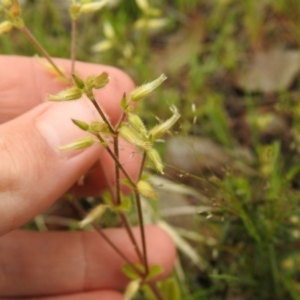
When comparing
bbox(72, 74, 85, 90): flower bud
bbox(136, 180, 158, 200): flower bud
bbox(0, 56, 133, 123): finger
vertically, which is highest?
bbox(72, 74, 85, 90): flower bud

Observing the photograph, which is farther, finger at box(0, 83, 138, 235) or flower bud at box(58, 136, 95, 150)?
finger at box(0, 83, 138, 235)

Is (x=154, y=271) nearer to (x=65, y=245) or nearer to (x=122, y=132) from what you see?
(x=65, y=245)

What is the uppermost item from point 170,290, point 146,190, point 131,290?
point 146,190

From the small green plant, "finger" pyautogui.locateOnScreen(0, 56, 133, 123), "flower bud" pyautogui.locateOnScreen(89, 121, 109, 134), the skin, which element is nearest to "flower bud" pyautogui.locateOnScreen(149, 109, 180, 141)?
the small green plant

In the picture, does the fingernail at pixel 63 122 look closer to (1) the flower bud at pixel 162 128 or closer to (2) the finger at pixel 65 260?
(1) the flower bud at pixel 162 128

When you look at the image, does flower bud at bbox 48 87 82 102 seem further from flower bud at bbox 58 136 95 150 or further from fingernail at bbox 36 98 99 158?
fingernail at bbox 36 98 99 158

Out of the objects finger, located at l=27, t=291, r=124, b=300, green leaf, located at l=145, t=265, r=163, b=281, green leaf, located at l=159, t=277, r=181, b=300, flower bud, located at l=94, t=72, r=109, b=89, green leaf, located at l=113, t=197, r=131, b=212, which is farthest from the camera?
finger, located at l=27, t=291, r=124, b=300

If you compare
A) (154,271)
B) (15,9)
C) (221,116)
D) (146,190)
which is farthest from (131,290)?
(221,116)
